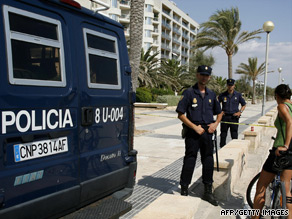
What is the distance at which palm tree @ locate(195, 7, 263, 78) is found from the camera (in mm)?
24328

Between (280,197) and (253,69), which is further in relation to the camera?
(253,69)

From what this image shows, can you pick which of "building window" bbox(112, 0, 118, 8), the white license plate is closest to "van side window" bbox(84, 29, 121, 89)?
the white license plate

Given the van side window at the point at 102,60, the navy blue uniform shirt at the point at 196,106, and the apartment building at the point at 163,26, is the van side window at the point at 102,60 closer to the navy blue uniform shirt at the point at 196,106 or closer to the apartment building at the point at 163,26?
the navy blue uniform shirt at the point at 196,106

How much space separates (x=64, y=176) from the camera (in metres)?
3.12

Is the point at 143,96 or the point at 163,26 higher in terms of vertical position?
the point at 163,26

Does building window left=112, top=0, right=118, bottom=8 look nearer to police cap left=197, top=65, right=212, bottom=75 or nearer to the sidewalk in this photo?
the sidewalk

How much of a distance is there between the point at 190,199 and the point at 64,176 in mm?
1306

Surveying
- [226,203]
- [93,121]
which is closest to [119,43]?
[93,121]

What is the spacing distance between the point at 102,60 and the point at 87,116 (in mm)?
784

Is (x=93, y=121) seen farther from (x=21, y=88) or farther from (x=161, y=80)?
(x=161, y=80)

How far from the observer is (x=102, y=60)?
3.81m

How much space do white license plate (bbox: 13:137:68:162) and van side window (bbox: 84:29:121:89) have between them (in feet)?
2.45

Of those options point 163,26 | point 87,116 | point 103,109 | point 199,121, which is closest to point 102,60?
point 103,109

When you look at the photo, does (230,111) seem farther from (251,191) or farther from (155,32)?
(155,32)
